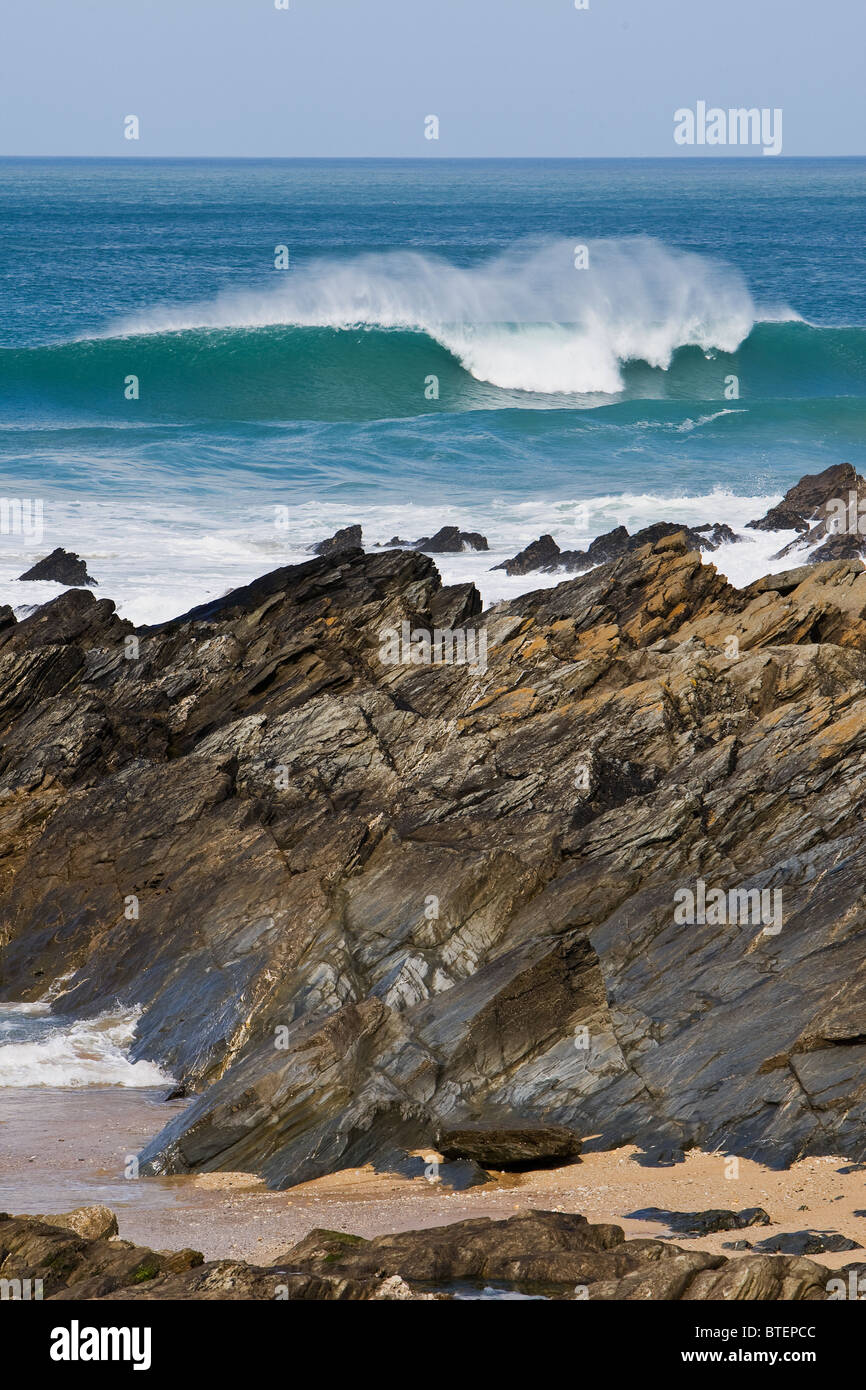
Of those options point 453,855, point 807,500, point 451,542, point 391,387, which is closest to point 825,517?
point 807,500

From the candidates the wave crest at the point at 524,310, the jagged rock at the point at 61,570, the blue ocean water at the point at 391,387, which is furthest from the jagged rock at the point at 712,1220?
the wave crest at the point at 524,310

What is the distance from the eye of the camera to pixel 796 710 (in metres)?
14.8

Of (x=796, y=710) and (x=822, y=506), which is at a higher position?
(x=822, y=506)

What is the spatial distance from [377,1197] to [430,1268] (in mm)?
2264

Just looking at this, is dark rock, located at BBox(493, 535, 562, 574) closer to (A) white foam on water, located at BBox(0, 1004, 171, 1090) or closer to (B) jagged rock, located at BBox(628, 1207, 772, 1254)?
(A) white foam on water, located at BBox(0, 1004, 171, 1090)

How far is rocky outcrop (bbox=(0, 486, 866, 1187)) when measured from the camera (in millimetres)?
11164

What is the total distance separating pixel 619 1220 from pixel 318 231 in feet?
291

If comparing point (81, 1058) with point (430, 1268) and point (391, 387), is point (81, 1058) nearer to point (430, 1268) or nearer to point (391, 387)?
point (430, 1268)

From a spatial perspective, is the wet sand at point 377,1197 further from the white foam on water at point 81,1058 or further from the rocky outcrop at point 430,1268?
the white foam on water at point 81,1058

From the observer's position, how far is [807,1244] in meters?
8.12

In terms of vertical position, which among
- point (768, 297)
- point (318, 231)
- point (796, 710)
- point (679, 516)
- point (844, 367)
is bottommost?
point (796, 710)
